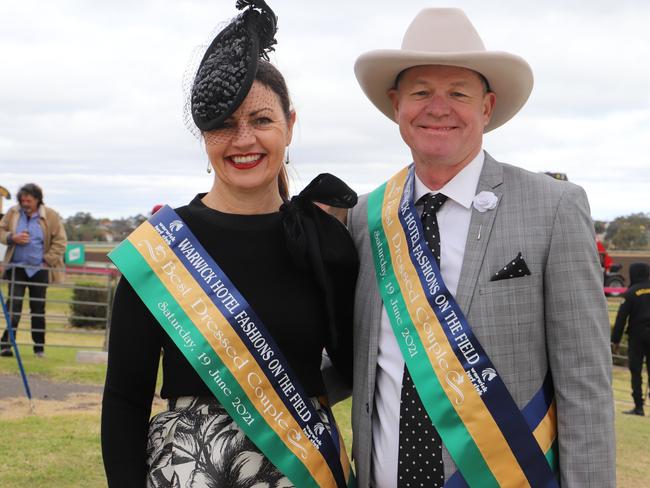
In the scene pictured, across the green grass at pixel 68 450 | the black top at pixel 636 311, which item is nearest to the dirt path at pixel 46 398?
the green grass at pixel 68 450

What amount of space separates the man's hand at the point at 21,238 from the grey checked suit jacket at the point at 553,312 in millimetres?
7186

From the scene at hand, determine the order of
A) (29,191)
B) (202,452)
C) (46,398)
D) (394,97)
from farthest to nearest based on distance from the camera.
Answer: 1. (29,191)
2. (46,398)
3. (394,97)
4. (202,452)

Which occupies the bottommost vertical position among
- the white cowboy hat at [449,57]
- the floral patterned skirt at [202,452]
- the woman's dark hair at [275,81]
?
the floral patterned skirt at [202,452]

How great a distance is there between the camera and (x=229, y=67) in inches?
82.9

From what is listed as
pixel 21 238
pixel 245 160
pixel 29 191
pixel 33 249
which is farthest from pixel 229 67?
pixel 33 249

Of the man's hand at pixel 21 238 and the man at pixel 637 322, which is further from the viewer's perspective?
the man at pixel 637 322

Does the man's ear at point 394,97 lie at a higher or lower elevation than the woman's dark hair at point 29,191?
lower

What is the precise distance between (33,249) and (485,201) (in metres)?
7.48

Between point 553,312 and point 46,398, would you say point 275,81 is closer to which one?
point 553,312

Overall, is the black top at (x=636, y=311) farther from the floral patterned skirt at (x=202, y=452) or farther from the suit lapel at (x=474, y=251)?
the floral patterned skirt at (x=202, y=452)

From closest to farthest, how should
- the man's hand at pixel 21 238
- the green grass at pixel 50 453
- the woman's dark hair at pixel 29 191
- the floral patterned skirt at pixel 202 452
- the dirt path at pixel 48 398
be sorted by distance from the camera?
the floral patterned skirt at pixel 202 452
the green grass at pixel 50 453
the dirt path at pixel 48 398
the woman's dark hair at pixel 29 191
the man's hand at pixel 21 238

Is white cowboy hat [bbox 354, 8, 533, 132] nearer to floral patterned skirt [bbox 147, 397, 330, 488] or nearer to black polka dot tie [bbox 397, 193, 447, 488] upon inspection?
black polka dot tie [bbox 397, 193, 447, 488]

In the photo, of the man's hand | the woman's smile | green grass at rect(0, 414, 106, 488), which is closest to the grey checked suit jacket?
the woman's smile

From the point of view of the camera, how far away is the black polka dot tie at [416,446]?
217 centimetres
